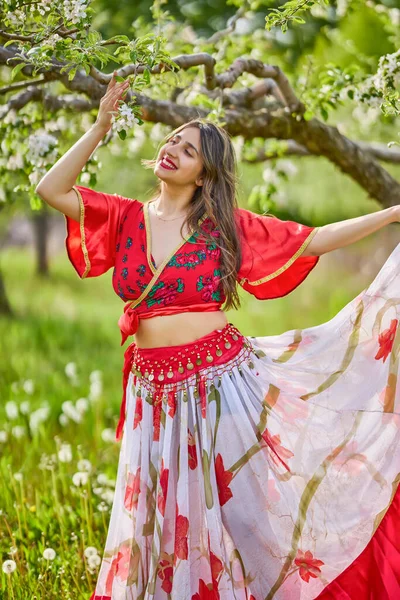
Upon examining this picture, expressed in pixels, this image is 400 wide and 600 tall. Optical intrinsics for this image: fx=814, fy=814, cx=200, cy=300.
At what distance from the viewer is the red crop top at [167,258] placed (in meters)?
2.73

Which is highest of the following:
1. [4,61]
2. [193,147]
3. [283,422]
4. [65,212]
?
[4,61]

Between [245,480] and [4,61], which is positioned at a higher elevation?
[4,61]

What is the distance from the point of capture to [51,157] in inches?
138

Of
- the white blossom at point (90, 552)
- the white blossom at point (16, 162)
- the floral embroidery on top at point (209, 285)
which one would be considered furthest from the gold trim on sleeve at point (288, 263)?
the white blossom at point (16, 162)

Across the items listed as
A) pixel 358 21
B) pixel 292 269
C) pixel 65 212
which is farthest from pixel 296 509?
pixel 358 21

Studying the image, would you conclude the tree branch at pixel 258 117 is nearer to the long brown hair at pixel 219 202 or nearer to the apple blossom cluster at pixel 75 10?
the long brown hair at pixel 219 202

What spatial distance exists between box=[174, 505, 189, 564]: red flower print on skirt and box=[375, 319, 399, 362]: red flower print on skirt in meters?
0.87

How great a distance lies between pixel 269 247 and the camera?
2.86m

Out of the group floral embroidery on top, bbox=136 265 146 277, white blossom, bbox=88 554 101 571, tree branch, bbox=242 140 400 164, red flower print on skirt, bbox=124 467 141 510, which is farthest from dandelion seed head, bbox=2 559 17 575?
tree branch, bbox=242 140 400 164

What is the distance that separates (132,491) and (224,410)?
0.43m

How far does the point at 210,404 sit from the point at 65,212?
0.81 metres

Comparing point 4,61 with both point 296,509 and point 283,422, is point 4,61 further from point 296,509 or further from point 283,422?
point 296,509

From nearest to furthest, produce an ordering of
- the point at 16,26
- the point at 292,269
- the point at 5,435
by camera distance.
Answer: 1. the point at 16,26
2. the point at 292,269
3. the point at 5,435

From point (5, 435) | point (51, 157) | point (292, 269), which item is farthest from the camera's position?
point (5, 435)
